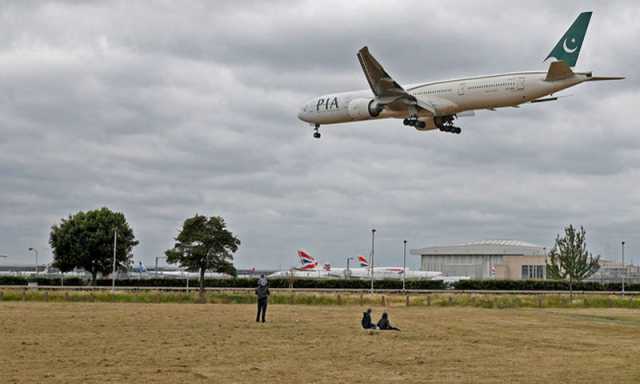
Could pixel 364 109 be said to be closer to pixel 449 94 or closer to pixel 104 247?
pixel 449 94

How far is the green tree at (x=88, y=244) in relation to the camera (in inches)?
3809

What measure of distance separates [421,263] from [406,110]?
10037 cm

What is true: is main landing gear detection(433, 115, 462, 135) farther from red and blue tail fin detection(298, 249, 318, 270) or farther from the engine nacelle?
red and blue tail fin detection(298, 249, 318, 270)

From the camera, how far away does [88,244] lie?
3799 inches

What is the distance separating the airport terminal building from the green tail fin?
3251 inches

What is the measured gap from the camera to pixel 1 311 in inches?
1502

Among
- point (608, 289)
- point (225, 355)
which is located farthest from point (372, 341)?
point (608, 289)

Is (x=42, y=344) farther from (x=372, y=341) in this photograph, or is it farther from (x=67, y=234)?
(x=67, y=234)

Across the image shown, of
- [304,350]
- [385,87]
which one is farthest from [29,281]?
[304,350]

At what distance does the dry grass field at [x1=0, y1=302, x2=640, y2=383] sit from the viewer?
17.7 m

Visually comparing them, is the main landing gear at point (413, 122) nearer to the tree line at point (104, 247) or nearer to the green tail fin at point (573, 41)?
the green tail fin at point (573, 41)

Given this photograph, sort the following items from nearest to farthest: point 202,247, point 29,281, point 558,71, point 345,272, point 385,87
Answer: point 558,71 < point 385,87 < point 202,247 < point 29,281 < point 345,272

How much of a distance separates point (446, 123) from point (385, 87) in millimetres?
4467

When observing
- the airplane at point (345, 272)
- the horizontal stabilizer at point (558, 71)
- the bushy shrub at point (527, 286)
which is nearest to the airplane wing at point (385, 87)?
the horizontal stabilizer at point (558, 71)
